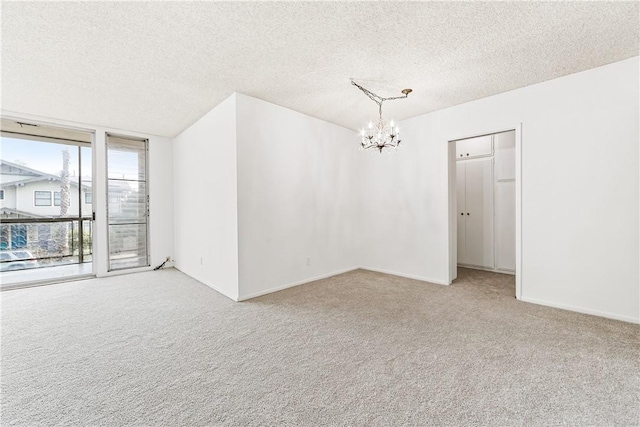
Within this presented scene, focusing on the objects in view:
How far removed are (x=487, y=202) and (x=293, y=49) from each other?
426 cm

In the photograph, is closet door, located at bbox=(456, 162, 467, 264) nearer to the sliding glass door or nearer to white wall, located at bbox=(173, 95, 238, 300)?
white wall, located at bbox=(173, 95, 238, 300)

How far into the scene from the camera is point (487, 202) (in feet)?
15.7

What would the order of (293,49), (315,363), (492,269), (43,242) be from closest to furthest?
(315,363) → (293,49) → (492,269) → (43,242)

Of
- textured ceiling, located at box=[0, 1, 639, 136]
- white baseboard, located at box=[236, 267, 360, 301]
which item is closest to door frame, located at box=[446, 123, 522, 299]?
textured ceiling, located at box=[0, 1, 639, 136]

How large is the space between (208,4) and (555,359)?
366cm

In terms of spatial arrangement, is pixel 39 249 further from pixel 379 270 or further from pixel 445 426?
pixel 445 426

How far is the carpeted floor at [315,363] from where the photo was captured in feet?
4.91

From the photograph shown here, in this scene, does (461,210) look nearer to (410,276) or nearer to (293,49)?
(410,276)

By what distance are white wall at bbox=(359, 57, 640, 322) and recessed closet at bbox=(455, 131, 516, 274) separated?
1.22 m

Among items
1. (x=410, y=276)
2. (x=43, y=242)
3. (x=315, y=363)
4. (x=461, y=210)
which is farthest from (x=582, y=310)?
(x=43, y=242)

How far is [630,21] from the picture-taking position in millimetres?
2098

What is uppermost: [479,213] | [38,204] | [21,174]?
[21,174]

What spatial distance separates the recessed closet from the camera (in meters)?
4.54

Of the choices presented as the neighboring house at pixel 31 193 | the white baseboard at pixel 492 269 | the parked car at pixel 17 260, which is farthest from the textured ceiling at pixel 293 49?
the white baseboard at pixel 492 269
